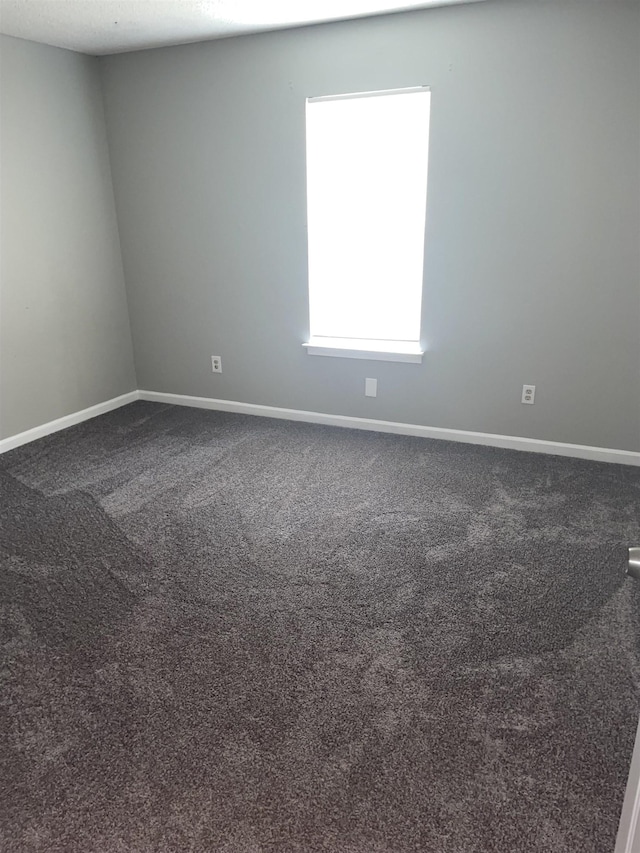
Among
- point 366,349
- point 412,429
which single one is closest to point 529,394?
point 412,429

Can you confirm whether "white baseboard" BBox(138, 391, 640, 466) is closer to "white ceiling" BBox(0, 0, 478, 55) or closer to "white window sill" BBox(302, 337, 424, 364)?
"white window sill" BBox(302, 337, 424, 364)

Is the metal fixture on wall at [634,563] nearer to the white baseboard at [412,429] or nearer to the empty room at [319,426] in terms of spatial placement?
the empty room at [319,426]

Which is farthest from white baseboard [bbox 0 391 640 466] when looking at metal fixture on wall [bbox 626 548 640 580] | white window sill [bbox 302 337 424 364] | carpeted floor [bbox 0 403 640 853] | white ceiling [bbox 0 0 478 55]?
metal fixture on wall [bbox 626 548 640 580]

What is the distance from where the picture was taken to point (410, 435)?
12.6 ft

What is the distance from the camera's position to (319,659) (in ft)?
6.29

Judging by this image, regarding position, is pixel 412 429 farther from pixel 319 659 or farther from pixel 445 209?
pixel 319 659

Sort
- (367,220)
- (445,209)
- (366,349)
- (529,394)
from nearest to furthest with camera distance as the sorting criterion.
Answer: (445,209), (529,394), (367,220), (366,349)

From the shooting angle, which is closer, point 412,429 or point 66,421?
point 412,429

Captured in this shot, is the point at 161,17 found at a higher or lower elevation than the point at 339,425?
higher

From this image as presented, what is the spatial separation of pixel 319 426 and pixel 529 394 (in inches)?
54.0

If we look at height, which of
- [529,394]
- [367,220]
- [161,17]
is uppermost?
[161,17]

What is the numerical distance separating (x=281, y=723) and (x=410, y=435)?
241 cm

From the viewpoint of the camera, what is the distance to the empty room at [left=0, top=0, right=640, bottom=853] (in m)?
1.54

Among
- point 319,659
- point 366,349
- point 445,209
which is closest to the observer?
point 319,659
